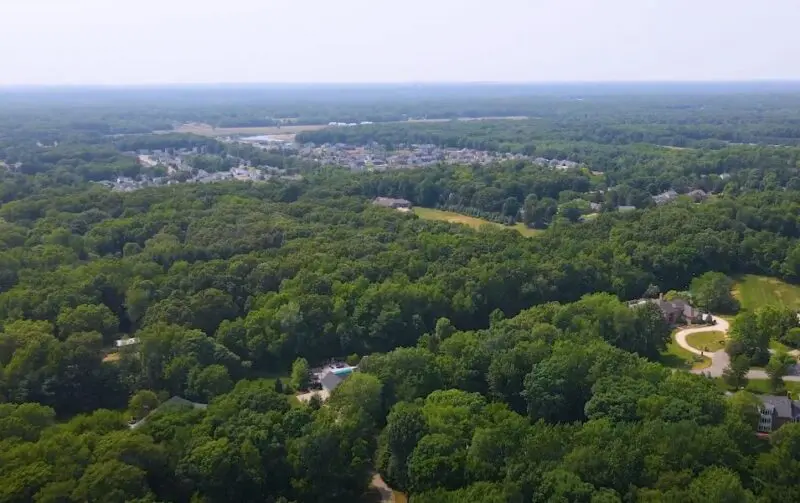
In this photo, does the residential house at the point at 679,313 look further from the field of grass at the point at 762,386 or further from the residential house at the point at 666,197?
the residential house at the point at 666,197

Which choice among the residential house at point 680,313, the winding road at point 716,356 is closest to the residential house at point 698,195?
the residential house at point 680,313

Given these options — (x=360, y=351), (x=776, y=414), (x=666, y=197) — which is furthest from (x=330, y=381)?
(x=666, y=197)

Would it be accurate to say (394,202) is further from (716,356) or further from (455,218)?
(716,356)

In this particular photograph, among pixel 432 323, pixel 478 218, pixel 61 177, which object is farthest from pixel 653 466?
pixel 61 177

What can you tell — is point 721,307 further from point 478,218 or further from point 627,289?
point 478,218

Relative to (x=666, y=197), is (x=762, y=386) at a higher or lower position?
lower

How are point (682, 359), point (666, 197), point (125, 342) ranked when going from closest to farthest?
point (125, 342)
point (682, 359)
point (666, 197)

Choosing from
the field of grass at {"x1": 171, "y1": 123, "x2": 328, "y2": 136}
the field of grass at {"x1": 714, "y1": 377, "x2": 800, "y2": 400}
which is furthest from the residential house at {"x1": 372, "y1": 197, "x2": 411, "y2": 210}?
the field of grass at {"x1": 171, "y1": 123, "x2": 328, "y2": 136}
